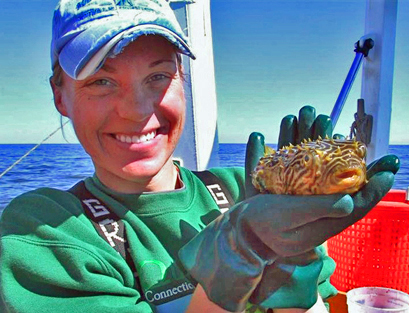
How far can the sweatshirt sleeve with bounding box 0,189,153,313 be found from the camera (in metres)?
1.37

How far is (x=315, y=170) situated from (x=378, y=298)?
4.94 ft

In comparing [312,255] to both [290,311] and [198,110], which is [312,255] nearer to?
[290,311]

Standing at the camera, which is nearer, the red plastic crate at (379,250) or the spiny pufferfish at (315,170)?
the spiny pufferfish at (315,170)

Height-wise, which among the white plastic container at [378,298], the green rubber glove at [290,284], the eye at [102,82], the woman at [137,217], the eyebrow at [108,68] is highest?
the eyebrow at [108,68]

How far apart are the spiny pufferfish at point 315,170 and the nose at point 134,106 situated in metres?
0.53

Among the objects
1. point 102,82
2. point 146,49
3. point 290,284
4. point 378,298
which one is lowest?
point 378,298

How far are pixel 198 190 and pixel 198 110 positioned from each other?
1.66 metres

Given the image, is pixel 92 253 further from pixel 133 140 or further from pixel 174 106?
pixel 174 106

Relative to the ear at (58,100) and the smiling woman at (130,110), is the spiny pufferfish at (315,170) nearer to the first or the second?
the smiling woman at (130,110)

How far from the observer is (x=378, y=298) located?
2502 millimetres

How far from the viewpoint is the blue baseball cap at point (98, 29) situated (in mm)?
1520

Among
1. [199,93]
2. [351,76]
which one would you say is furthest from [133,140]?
[351,76]

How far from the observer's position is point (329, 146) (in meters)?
1.53

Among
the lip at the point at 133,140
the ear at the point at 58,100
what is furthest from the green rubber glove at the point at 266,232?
the ear at the point at 58,100
